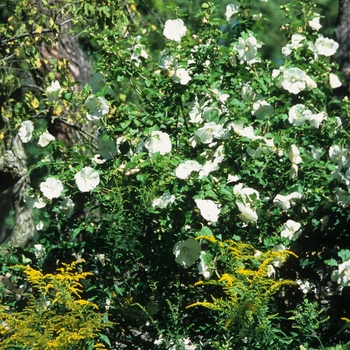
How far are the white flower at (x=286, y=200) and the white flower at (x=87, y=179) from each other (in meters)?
1.21

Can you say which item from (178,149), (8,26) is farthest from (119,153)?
(8,26)

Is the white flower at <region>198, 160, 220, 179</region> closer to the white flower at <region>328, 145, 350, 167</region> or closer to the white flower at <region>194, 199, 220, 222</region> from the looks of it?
the white flower at <region>194, 199, 220, 222</region>

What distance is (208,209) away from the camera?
4703 millimetres

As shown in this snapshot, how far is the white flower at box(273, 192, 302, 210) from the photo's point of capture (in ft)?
17.2

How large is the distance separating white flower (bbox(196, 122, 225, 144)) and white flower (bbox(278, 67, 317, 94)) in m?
0.66

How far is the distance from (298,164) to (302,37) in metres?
1.07

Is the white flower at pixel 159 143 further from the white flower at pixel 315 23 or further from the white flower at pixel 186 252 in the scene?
the white flower at pixel 315 23

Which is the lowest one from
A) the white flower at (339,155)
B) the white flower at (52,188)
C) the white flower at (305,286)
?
the white flower at (305,286)

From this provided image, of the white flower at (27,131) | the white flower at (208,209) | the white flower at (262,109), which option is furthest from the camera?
the white flower at (27,131)

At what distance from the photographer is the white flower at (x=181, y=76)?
527 centimetres

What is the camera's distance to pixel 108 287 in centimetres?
490

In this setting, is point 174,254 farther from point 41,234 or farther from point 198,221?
point 41,234

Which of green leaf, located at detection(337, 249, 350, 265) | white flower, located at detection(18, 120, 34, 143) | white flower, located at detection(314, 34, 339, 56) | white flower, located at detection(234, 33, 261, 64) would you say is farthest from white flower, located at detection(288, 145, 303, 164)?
white flower, located at detection(18, 120, 34, 143)

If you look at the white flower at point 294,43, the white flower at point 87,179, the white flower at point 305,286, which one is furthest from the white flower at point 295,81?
the white flower at point 87,179
